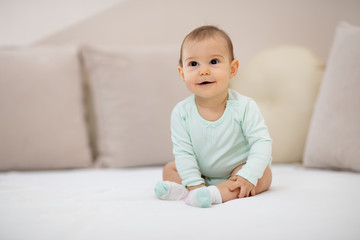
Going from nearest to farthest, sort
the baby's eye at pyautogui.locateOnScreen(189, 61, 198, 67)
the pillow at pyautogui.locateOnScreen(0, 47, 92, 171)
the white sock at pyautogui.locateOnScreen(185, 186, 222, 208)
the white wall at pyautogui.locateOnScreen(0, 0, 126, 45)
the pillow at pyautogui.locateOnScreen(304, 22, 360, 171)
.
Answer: the white sock at pyautogui.locateOnScreen(185, 186, 222, 208)
the baby's eye at pyautogui.locateOnScreen(189, 61, 198, 67)
the pillow at pyautogui.locateOnScreen(304, 22, 360, 171)
the pillow at pyautogui.locateOnScreen(0, 47, 92, 171)
the white wall at pyautogui.locateOnScreen(0, 0, 126, 45)

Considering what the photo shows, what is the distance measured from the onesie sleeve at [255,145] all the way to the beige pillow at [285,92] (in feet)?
1.84

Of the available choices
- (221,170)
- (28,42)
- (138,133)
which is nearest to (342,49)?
(221,170)

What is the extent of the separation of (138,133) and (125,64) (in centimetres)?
32

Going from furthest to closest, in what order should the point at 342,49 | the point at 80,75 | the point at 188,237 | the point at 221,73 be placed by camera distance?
the point at 80,75, the point at 342,49, the point at 221,73, the point at 188,237

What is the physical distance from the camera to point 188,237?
624mm

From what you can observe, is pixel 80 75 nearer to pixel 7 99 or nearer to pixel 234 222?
pixel 7 99

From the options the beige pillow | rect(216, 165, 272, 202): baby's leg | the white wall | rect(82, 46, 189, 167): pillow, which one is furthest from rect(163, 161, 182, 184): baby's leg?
the white wall

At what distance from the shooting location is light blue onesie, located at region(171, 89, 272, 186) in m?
0.93

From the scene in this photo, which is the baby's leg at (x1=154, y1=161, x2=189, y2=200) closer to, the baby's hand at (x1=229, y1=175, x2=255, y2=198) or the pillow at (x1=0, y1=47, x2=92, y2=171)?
the baby's hand at (x1=229, y1=175, x2=255, y2=198)

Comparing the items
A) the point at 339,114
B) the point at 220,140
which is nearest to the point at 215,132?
the point at 220,140

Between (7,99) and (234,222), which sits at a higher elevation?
(7,99)

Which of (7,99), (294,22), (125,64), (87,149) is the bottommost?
(87,149)

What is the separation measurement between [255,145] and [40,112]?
1.01 metres

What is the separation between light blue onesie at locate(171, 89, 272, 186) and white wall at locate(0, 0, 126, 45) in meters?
1.18
